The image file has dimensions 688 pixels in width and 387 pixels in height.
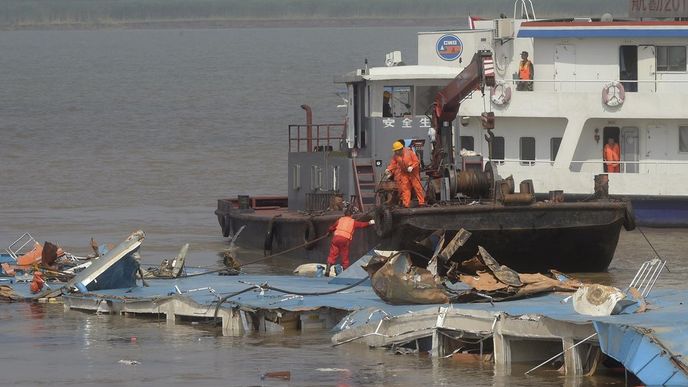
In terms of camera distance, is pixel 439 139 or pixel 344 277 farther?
pixel 439 139

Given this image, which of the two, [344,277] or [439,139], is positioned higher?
[439,139]

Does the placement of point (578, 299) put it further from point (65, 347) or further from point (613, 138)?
point (613, 138)

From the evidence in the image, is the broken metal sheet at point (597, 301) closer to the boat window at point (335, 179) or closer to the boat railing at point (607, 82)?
the boat window at point (335, 179)

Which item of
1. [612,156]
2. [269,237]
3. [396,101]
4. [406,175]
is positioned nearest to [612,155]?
[612,156]

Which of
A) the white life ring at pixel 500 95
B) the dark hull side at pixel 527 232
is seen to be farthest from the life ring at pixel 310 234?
the white life ring at pixel 500 95

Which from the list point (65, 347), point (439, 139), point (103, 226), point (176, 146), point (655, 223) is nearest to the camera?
point (65, 347)

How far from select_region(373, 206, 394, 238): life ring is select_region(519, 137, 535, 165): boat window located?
9452mm

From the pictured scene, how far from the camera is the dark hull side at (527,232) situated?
865 inches

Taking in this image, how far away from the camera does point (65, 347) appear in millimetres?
17281

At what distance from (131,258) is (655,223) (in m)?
12.7

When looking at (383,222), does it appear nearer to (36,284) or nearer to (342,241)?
(342,241)

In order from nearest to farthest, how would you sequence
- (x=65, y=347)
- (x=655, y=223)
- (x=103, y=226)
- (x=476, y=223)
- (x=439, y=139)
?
(x=65, y=347) < (x=476, y=223) < (x=439, y=139) < (x=655, y=223) < (x=103, y=226)

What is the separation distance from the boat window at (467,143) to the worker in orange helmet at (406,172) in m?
8.79

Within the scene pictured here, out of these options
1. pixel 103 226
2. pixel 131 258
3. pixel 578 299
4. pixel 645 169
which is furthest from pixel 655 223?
pixel 578 299
